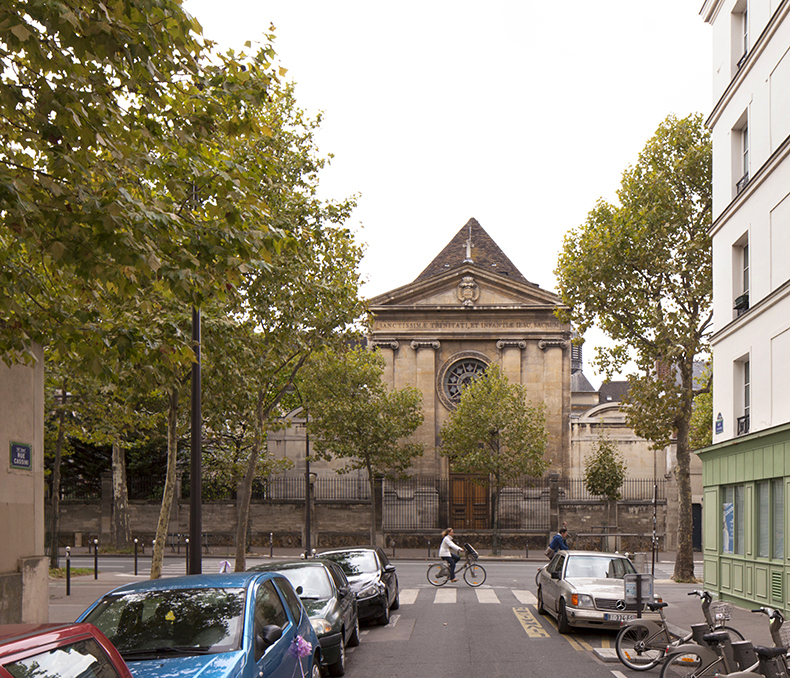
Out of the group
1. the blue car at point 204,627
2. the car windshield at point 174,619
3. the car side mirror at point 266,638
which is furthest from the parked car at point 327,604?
the car side mirror at point 266,638

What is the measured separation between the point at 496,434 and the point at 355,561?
25.3 m

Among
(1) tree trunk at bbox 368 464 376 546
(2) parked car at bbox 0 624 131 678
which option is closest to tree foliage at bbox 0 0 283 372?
(2) parked car at bbox 0 624 131 678

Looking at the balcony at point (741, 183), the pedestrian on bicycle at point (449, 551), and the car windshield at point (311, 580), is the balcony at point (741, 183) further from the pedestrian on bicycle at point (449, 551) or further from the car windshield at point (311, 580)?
the car windshield at point (311, 580)

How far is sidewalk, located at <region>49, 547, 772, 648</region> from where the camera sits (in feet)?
51.1

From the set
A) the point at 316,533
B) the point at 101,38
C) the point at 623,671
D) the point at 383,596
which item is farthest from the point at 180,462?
the point at 101,38

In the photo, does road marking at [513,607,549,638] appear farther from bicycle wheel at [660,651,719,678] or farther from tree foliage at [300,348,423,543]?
tree foliage at [300,348,423,543]

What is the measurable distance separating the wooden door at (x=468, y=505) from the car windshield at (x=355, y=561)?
2824cm

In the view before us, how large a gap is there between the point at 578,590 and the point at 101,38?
1090cm

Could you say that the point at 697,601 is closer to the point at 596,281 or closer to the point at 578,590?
the point at 578,590

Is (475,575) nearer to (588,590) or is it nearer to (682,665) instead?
(588,590)

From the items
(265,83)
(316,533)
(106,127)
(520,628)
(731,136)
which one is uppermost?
(731,136)

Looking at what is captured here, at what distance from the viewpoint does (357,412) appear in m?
39.9

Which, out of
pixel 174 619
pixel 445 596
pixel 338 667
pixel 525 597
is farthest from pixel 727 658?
pixel 445 596

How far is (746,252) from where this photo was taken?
20.4 m
